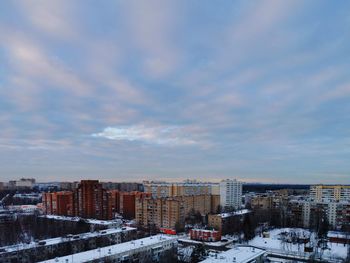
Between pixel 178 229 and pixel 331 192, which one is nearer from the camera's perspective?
pixel 178 229

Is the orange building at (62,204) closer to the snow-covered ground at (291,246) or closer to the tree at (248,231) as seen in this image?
the tree at (248,231)

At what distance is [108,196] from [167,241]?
10.1 meters

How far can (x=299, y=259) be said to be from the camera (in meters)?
11.6

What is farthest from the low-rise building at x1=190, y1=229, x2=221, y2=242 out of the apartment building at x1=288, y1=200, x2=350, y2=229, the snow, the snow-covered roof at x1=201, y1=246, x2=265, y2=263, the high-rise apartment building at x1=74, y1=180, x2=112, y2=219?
the high-rise apartment building at x1=74, y1=180, x2=112, y2=219

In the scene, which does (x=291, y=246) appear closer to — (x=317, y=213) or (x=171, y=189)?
(x=317, y=213)

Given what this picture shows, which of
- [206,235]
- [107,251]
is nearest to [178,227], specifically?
[206,235]

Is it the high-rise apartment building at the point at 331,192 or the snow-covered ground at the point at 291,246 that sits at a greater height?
the high-rise apartment building at the point at 331,192

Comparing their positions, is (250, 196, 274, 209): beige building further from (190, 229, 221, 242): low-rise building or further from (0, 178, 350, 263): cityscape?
(190, 229, 221, 242): low-rise building

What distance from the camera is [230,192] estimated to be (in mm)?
26906

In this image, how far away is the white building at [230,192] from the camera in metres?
26.8

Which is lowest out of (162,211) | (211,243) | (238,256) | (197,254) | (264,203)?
(211,243)

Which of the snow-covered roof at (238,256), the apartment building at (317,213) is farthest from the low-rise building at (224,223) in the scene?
the snow-covered roof at (238,256)

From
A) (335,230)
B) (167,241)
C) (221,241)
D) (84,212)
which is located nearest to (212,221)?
(221,241)

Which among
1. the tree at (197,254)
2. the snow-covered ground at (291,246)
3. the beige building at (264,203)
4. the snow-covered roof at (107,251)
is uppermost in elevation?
the snow-covered roof at (107,251)
